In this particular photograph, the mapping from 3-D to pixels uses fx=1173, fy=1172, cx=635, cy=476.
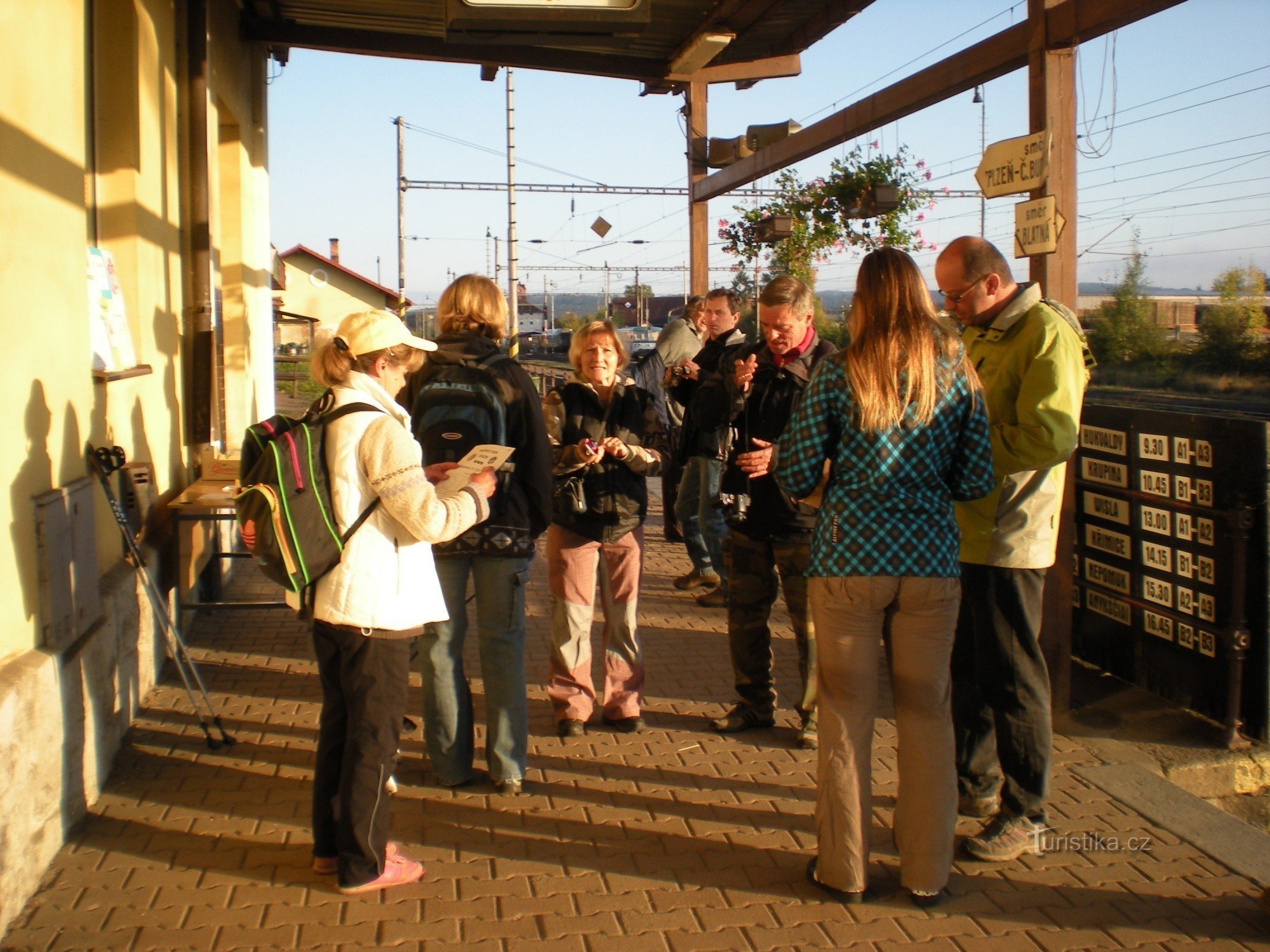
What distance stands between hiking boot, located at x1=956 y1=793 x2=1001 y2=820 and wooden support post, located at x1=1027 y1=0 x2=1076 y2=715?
1236 millimetres

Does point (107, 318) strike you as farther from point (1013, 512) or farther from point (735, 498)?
point (1013, 512)

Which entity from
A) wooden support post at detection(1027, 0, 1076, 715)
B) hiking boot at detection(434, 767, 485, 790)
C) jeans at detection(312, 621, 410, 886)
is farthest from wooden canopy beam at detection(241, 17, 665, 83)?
jeans at detection(312, 621, 410, 886)

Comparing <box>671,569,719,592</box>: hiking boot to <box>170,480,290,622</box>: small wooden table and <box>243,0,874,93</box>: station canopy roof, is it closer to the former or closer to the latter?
<box>170,480,290,622</box>: small wooden table

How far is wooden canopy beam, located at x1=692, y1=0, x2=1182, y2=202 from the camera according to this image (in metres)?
4.76

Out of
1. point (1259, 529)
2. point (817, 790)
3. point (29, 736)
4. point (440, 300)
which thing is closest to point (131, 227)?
point (440, 300)

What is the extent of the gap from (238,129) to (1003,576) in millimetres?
7498

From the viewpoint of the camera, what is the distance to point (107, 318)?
5227mm

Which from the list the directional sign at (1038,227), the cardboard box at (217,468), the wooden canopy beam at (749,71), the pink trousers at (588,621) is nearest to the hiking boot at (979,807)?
the pink trousers at (588,621)

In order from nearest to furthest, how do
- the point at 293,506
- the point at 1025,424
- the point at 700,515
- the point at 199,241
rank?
the point at 293,506, the point at 1025,424, the point at 199,241, the point at 700,515

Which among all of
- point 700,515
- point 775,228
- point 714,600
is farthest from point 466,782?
point 775,228

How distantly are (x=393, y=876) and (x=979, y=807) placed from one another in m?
2.09

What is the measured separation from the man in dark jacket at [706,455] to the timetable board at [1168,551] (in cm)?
173

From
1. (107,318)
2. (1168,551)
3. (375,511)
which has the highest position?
(107,318)

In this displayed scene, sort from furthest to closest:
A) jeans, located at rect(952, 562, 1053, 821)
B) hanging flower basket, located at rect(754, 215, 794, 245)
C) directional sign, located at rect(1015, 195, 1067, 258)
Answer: hanging flower basket, located at rect(754, 215, 794, 245) < directional sign, located at rect(1015, 195, 1067, 258) < jeans, located at rect(952, 562, 1053, 821)
